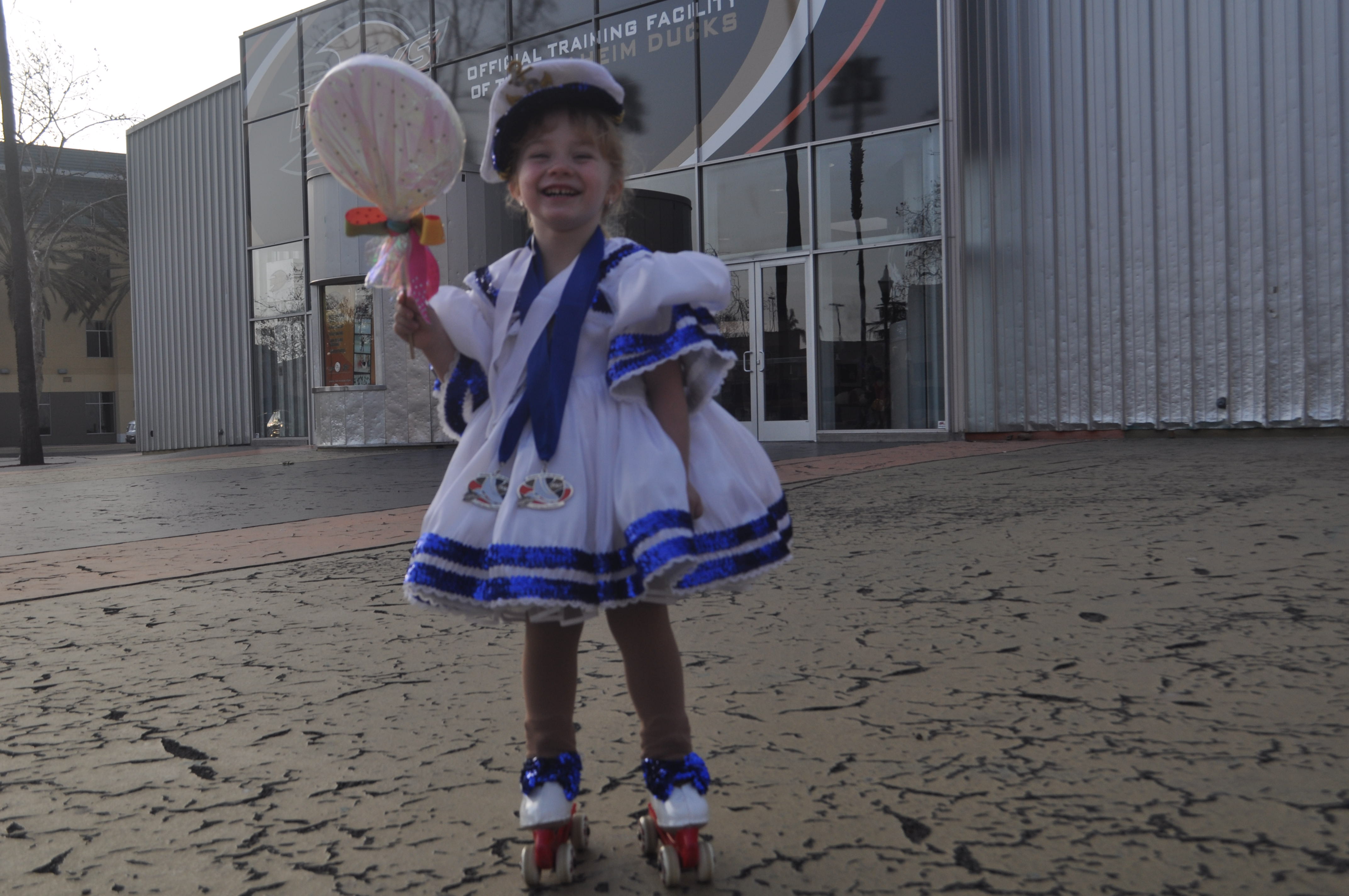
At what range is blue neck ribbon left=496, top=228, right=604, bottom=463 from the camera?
1.75 meters

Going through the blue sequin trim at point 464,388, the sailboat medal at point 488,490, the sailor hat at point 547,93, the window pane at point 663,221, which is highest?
the window pane at point 663,221

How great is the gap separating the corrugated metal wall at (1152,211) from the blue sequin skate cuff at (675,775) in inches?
379

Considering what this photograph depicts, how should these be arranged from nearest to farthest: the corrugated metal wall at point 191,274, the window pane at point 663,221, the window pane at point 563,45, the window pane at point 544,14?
the window pane at point 663,221 < the window pane at point 563,45 < the window pane at point 544,14 < the corrugated metal wall at point 191,274

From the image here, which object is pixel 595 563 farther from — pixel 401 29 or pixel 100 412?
pixel 100 412

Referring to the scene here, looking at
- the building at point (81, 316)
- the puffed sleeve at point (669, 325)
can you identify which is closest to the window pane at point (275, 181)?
the building at point (81, 316)

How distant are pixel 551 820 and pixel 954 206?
10414 mm

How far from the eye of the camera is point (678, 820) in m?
1.66

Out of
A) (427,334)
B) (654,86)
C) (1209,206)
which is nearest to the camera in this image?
(427,334)

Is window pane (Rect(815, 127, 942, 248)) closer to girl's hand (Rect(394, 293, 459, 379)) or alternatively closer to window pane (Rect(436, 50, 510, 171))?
window pane (Rect(436, 50, 510, 171))

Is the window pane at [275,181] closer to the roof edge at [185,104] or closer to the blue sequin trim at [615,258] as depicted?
the roof edge at [185,104]

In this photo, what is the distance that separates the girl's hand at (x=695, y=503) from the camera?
1721 mm

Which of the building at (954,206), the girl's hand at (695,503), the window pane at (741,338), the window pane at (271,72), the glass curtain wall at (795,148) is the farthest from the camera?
the window pane at (271,72)

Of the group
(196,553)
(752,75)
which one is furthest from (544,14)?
(196,553)

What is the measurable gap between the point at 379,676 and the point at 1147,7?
33.2 feet
